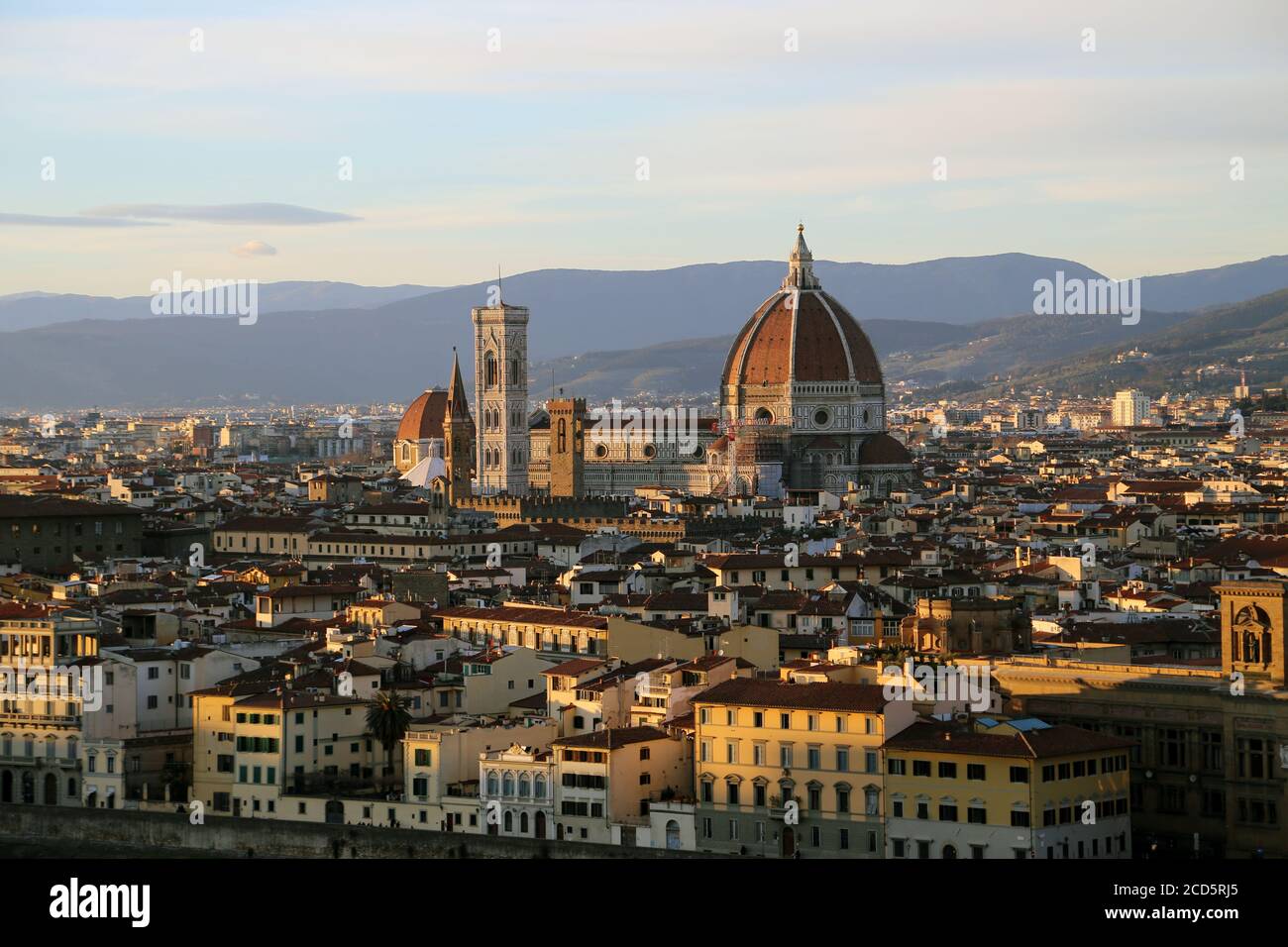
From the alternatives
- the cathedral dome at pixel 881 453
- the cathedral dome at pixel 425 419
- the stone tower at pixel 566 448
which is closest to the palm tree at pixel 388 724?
the stone tower at pixel 566 448

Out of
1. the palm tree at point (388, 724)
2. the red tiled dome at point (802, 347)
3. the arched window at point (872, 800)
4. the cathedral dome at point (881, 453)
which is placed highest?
the red tiled dome at point (802, 347)

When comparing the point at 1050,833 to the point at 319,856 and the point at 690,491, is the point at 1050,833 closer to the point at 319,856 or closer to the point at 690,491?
the point at 319,856

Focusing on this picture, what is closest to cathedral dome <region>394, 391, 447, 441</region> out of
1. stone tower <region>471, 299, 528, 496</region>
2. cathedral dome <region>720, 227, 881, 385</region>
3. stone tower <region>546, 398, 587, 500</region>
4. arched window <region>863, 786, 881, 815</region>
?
cathedral dome <region>720, 227, 881, 385</region>

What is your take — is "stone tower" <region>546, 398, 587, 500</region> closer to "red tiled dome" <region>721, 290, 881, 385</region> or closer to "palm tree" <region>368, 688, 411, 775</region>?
"red tiled dome" <region>721, 290, 881, 385</region>

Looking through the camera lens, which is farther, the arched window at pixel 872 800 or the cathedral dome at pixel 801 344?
the cathedral dome at pixel 801 344

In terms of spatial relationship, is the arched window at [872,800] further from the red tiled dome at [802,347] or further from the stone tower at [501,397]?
the red tiled dome at [802,347]
